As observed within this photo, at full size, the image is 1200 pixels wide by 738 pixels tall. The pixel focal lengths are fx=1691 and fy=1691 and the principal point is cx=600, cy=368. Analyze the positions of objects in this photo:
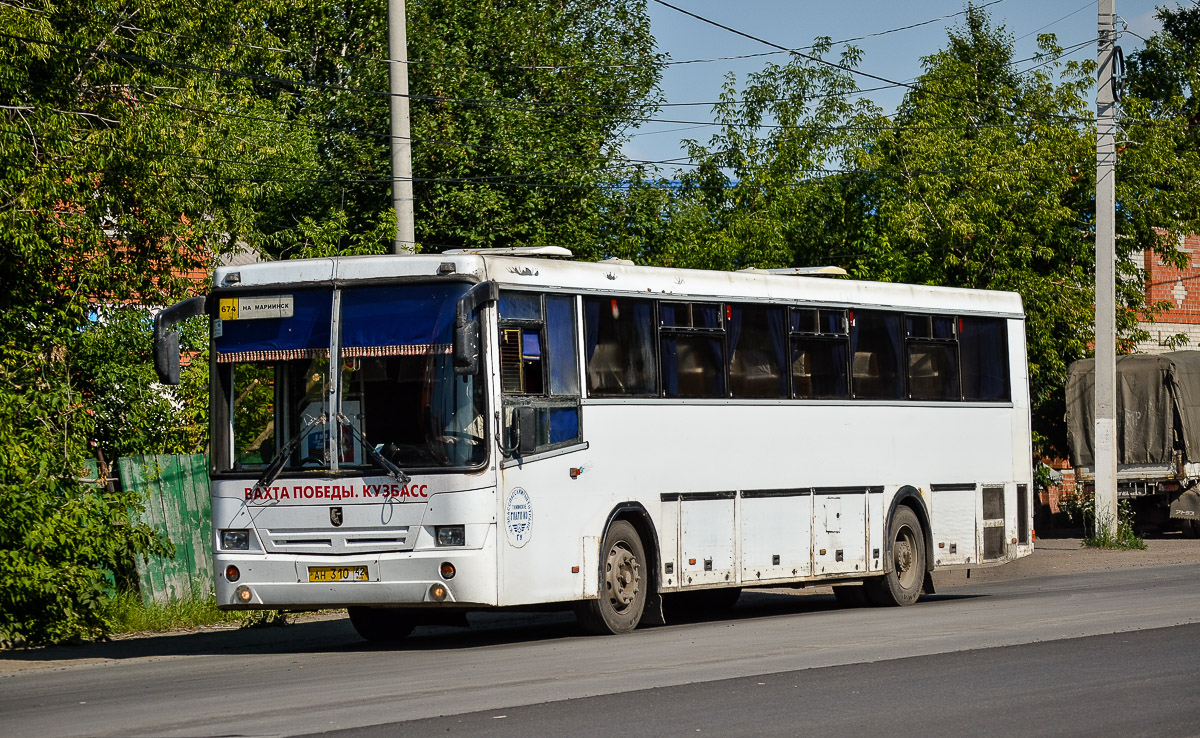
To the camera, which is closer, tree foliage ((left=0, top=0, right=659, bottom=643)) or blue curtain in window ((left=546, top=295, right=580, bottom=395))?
blue curtain in window ((left=546, top=295, right=580, bottom=395))

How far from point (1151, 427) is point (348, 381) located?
2306 cm

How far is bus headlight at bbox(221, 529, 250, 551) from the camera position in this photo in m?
13.6

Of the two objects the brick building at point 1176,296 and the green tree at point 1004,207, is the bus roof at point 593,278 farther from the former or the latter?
the brick building at point 1176,296

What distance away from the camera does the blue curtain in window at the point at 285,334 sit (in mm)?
13578

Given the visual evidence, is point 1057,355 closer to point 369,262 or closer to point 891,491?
point 891,491

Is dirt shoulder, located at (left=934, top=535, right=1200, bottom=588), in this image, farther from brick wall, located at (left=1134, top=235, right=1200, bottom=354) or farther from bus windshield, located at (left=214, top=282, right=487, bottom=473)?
brick wall, located at (left=1134, top=235, right=1200, bottom=354)

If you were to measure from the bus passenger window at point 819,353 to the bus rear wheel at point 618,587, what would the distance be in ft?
9.80

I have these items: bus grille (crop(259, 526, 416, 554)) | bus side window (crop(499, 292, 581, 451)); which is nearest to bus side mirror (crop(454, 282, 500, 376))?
bus side window (crop(499, 292, 581, 451))

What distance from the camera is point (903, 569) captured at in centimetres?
1866

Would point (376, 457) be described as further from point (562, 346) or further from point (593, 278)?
point (593, 278)

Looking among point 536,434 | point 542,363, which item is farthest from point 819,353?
point 536,434

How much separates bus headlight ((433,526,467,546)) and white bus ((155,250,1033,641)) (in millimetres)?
17

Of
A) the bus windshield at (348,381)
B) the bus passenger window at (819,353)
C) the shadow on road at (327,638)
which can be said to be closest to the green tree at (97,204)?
the shadow on road at (327,638)

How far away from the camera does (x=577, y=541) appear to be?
14156mm
